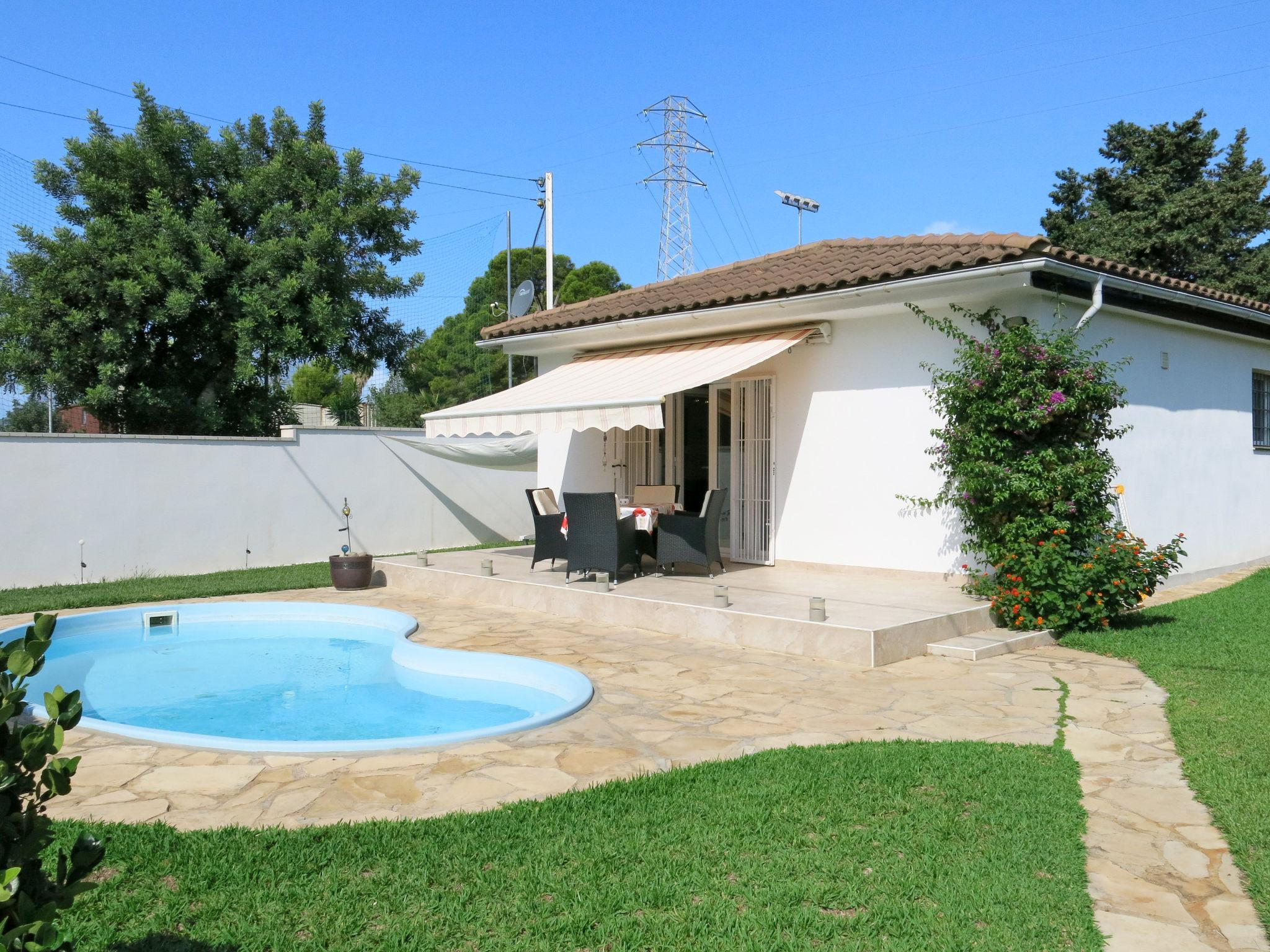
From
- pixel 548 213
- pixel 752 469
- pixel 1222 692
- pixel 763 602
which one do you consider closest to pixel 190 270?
pixel 548 213

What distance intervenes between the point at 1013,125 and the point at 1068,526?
27.9 m

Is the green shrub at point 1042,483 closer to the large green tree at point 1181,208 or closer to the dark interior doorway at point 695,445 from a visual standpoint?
the dark interior doorway at point 695,445

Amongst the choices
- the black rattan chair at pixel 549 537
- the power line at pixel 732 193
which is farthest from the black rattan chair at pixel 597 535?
the power line at pixel 732 193

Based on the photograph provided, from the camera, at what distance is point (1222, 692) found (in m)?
9.55

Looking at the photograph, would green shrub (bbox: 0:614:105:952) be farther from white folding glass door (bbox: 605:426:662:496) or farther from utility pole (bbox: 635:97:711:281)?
utility pole (bbox: 635:97:711:281)

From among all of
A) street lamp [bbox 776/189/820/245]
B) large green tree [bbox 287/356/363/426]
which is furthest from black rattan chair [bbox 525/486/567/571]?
large green tree [bbox 287/356/363/426]

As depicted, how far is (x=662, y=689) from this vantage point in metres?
10.3

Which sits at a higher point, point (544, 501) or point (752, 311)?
point (752, 311)

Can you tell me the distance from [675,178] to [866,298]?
46074 mm

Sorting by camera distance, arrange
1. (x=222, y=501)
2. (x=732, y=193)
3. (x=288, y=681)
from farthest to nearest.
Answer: (x=732, y=193) → (x=222, y=501) → (x=288, y=681)

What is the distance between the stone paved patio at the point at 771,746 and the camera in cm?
564

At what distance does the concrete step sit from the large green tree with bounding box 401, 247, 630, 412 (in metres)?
48.7

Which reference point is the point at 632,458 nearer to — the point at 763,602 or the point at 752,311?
the point at 752,311

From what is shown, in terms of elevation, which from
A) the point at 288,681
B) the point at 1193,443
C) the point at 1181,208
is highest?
the point at 1181,208
